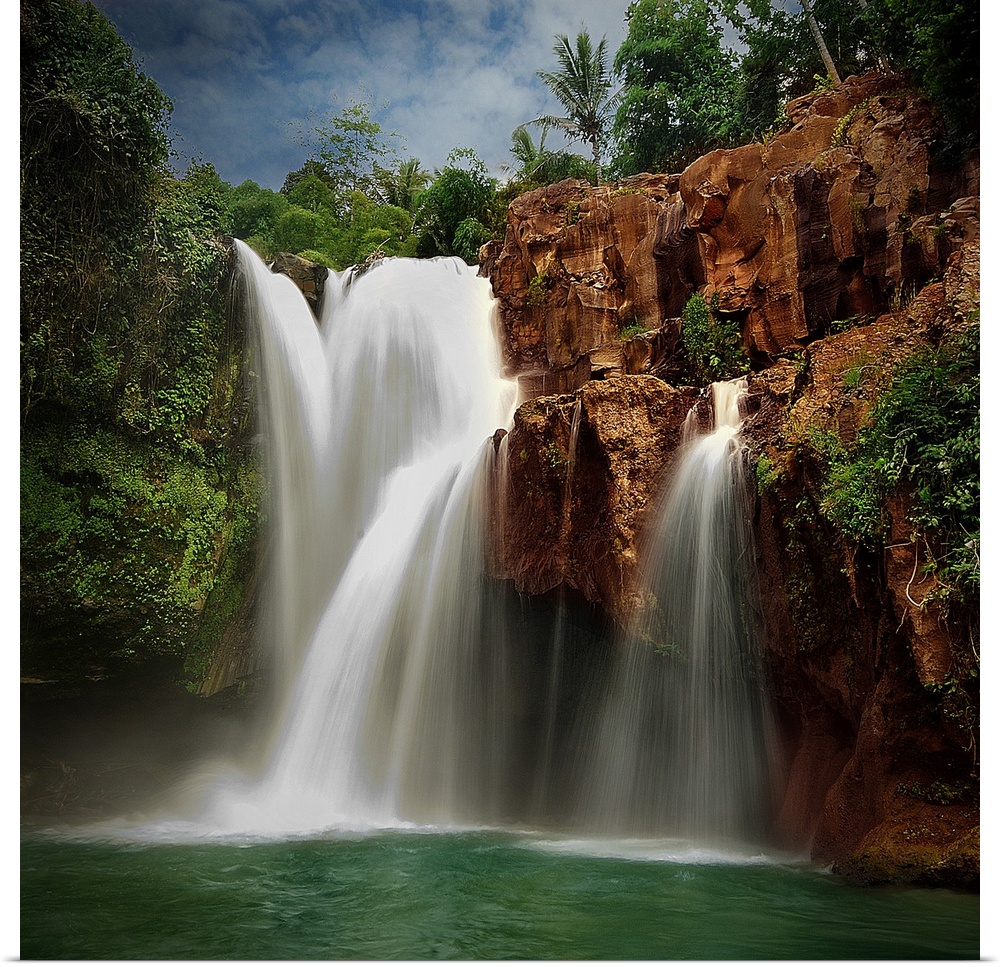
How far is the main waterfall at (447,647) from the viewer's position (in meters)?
6.57

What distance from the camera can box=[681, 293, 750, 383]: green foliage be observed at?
8781 millimetres

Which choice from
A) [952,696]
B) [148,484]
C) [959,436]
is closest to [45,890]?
[148,484]

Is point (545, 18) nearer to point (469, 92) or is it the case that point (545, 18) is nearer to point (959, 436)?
point (469, 92)

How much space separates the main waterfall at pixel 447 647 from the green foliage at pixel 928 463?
1180mm

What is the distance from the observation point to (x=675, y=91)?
1413 centimetres

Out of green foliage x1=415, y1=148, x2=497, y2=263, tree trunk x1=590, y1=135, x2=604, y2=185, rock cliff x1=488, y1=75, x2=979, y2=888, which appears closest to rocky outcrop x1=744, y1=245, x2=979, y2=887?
rock cliff x1=488, y1=75, x2=979, y2=888

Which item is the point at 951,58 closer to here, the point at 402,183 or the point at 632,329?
the point at 632,329

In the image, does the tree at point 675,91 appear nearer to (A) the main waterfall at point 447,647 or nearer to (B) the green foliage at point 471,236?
(B) the green foliage at point 471,236

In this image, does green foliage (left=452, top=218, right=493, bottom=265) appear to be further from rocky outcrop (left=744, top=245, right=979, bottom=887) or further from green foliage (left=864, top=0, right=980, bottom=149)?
rocky outcrop (left=744, top=245, right=979, bottom=887)

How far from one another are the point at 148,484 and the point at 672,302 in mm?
6508

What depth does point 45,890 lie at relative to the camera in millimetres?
5062

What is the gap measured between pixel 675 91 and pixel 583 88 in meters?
5.58

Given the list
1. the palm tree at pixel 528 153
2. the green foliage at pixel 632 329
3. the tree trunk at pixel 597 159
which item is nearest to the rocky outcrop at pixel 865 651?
the green foliage at pixel 632 329

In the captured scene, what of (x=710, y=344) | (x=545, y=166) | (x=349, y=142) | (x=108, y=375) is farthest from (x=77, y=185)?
(x=545, y=166)
